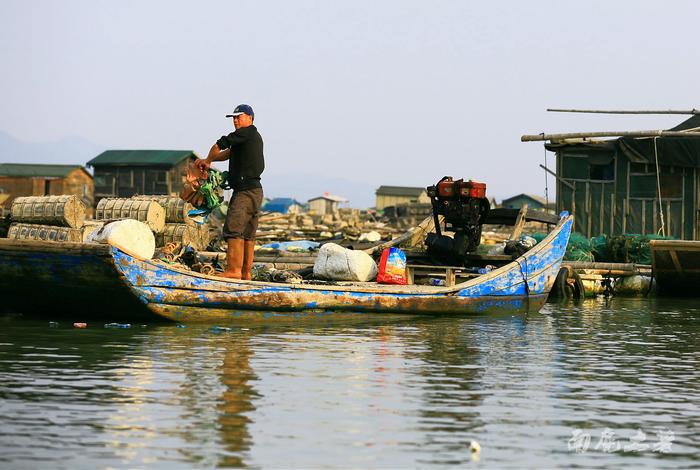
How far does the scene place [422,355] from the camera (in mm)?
12000

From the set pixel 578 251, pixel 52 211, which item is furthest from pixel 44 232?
pixel 578 251

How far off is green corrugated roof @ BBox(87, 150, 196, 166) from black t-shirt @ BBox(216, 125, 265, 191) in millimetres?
50251

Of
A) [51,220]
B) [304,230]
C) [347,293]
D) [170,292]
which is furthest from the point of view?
[304,230]

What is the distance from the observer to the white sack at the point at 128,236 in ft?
45.7

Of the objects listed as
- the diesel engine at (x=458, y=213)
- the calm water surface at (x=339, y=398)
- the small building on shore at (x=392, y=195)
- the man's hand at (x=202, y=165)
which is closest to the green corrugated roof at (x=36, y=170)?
the small building on shore at (x=392, y=195)

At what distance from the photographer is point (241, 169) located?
13.8m

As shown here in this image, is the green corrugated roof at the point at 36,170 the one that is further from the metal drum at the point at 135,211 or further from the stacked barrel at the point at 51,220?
the stacked barrel at the point at 51,220

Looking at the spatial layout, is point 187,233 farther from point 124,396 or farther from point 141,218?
point 124,396

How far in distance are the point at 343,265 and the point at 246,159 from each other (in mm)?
2748

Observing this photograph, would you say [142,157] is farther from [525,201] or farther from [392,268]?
[392,268]

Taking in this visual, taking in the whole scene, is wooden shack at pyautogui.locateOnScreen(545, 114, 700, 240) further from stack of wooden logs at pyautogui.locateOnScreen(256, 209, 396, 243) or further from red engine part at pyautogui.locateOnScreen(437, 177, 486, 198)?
red engine part at pyautogui.locateOnScreen(437, 177, 486, 198)

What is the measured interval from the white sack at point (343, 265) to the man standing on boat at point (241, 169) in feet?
7.33

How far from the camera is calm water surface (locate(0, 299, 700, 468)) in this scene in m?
7.07

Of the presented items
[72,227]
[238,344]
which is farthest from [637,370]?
[72,227]
